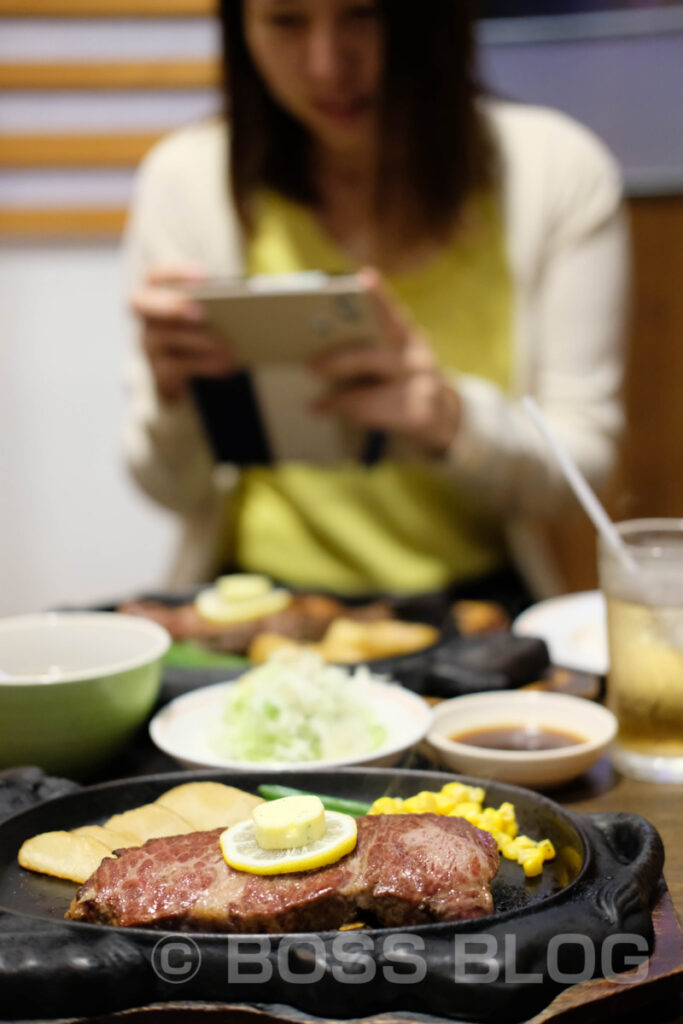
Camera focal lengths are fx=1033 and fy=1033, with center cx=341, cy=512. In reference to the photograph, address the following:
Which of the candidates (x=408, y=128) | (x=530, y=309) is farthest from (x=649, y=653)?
(x=408, y=128)

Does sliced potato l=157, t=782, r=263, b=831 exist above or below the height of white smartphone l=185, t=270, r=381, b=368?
below

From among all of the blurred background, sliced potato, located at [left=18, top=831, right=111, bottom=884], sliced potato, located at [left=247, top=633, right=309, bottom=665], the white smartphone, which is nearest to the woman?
the white smartphone

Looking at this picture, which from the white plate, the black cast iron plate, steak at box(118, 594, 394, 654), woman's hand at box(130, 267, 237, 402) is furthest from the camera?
woman's hand at box(130, 267, 237, 402)

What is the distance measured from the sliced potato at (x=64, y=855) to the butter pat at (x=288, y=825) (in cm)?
14

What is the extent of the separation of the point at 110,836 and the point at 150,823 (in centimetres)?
3

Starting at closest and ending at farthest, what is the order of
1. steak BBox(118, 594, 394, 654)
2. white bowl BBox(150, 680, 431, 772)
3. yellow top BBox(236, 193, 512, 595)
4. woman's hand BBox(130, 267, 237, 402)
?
white bowl BBox(150, 680, 431, 772), steak BBox(118, 594, 394, 654), woman's hand BBox(130, 267, 237, 402), yellow top BBox(236, 193, 512, 595)

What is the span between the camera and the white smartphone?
59.9 inches

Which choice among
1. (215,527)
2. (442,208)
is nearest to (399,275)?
(442,208)

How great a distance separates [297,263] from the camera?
2.19 meters

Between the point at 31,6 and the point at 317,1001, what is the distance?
330 cm

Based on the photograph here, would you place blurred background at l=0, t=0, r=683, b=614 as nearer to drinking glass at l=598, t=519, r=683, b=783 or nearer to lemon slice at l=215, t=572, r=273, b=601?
lemon slice at l=215, t=572, r=273, b=601

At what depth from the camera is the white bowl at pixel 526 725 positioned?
35.8 inches

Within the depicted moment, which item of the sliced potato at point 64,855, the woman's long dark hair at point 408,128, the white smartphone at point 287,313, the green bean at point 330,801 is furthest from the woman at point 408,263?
the sliced potato at point 64,855

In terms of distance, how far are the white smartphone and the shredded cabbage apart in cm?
67
